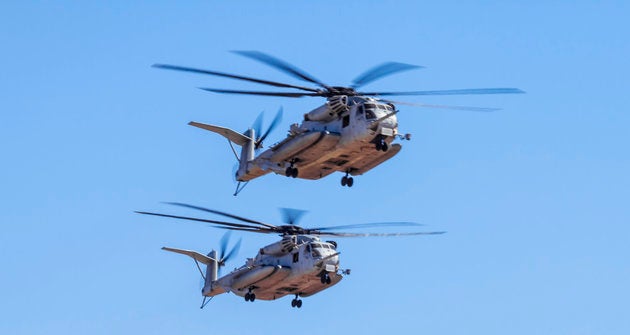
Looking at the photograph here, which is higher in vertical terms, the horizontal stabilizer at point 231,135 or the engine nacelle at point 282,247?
the horizontal stabilizer at point 231,135

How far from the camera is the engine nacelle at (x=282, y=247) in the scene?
84.4m

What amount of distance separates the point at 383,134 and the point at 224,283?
19.6 meters

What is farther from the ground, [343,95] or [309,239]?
[343,95]

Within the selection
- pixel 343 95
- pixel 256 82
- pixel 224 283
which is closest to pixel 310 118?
pixel 343 95

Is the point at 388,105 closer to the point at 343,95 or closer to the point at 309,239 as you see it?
the point at 343,95

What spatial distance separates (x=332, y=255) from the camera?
82625 millimetres

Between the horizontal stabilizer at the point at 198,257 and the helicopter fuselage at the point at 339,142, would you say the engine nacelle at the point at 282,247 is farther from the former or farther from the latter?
the horizontal stabilizer at the point at 198,257

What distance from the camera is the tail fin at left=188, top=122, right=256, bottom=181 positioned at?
3396 inches

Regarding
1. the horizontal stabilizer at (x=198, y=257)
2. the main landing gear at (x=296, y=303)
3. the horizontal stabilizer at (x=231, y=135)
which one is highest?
the horizontal stabilizer at (x=231, y=135)

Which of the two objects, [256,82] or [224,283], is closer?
[256,82]

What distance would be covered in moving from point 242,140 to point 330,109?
11880 mm

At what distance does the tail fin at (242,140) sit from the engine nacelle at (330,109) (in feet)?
28.9

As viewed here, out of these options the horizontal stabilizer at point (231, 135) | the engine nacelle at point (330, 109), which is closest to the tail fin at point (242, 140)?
the horizontal stabilizer at point (231, 135)

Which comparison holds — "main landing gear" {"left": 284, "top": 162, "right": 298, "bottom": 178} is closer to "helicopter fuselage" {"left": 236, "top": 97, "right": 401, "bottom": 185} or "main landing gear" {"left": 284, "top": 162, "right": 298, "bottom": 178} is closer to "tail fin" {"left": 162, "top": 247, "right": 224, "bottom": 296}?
"helicopter fuselage" {"left": 236, "top": 97, "right": 401, "bottom": 185}
